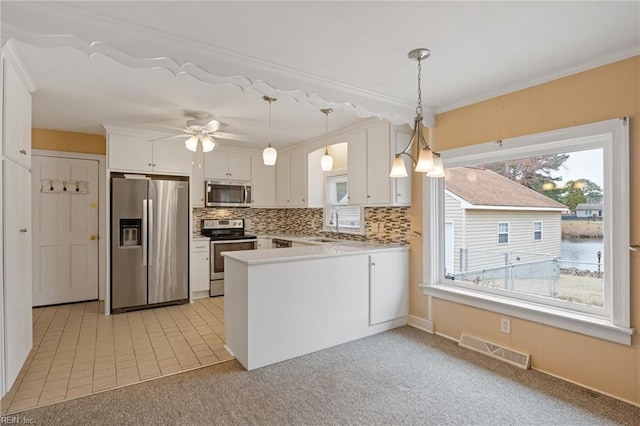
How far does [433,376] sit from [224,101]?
9.86 feet

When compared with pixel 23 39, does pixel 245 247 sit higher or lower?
lower

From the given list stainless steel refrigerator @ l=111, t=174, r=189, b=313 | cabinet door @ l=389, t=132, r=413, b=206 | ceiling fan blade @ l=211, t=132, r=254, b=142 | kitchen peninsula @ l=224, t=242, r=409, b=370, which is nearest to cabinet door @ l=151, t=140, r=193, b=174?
stainless steel refrigerator @ l=111, t=174, r=189, b=313

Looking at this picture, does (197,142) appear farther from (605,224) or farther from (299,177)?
(605,224)

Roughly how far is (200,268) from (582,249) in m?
4.41

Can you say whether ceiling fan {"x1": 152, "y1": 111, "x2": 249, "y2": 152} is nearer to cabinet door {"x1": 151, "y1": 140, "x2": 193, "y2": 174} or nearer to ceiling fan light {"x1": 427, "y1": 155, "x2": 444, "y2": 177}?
cabinet door {"x1": 151, "y1": 140, "x2": 193, "y2": 174}

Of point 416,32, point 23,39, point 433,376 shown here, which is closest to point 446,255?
point 433,376

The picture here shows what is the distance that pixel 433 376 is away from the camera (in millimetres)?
2574

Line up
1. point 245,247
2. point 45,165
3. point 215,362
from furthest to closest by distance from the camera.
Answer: point 245,247, point 45,165, point 215,362

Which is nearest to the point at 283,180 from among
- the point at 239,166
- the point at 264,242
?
the point at 239,166

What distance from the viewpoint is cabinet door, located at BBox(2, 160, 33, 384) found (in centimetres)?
229

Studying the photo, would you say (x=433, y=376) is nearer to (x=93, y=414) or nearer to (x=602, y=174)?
(x=602, y=174)

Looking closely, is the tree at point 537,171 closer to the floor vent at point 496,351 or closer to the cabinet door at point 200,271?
the floor vent at point 496,351

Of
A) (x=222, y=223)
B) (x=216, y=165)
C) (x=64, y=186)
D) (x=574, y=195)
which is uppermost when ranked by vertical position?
(x=216, y=165)

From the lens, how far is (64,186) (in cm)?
453
